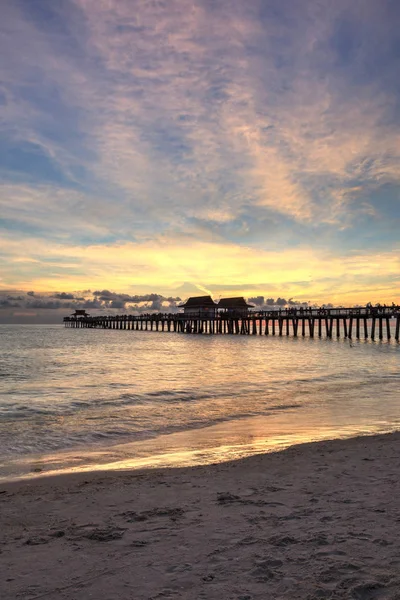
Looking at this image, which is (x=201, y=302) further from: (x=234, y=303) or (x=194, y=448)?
(x=194, y=448)

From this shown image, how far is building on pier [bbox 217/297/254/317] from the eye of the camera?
88.1 metres

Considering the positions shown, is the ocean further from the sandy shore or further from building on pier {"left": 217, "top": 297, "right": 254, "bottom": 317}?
building on pier {"left": 217, "top": 297, "right": 254, "bottom": 317}

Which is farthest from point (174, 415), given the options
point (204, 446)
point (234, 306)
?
point (234, 306)

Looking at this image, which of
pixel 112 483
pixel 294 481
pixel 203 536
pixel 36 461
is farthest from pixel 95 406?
pixel 203 536

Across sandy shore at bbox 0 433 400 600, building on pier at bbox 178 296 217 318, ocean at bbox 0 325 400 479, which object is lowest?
ocean at bbox 0 325 400 479

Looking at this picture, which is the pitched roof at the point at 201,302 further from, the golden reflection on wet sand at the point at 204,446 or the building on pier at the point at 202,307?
the golden reflection on wet sand at the point at 204,446

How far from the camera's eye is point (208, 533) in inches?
174

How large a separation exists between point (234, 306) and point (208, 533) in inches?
3410

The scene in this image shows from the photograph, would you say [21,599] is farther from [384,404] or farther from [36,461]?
[384,404]

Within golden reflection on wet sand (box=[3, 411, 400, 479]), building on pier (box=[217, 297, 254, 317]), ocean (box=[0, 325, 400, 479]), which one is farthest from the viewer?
building on pier (box=[217, 297, 254, 317])

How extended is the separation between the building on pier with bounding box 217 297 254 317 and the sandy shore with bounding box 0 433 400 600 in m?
80.3

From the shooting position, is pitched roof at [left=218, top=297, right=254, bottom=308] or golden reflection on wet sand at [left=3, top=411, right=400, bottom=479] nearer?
golden reflection on wet sand at [left=3, top=411, right=400, bottom=479]

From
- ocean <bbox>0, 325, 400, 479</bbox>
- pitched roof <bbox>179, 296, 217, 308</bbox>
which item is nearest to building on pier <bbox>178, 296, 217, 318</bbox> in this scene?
pitched roof <bbox>179, 296, 217, 308</bbox>

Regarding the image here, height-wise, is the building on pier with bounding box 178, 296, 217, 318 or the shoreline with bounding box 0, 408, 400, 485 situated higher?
the building on pier with bounding box 178, 296, 217, 318
